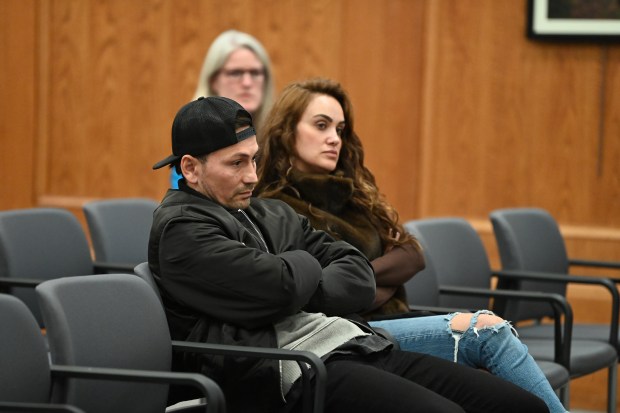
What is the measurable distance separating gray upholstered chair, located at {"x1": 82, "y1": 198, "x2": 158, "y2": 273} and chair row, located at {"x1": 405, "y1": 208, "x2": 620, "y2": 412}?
1111 millimetres

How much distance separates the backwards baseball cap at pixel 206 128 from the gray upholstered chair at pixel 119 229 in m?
1.42

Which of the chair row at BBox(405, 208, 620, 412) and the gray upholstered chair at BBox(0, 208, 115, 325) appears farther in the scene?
the chair row at BBox(405, 208, 620, 412)

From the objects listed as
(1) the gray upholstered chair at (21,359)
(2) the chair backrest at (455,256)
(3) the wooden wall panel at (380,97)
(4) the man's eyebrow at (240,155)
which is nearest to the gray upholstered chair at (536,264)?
(2) the chair backrest at (455,256)

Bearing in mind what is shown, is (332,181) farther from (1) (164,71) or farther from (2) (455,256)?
(1) (164,71)

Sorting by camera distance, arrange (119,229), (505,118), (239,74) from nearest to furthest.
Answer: (119,229), (239,74), (505,118)

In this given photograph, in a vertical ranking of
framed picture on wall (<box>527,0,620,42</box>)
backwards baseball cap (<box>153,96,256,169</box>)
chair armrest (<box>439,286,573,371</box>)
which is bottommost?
chair armrest (<box>439,286,573,371</box>)

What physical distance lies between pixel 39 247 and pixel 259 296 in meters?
1.48

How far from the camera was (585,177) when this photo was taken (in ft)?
18.1

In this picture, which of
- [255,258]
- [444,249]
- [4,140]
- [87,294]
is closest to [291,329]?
[255,258]

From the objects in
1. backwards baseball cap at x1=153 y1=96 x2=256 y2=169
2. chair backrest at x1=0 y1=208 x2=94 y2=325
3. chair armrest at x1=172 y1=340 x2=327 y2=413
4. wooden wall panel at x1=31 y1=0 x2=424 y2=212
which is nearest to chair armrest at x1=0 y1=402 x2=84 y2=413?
chair armrest at x1=172 y1=340 x2=327 y2=413

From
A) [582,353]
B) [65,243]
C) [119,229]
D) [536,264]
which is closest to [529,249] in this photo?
[536,264]

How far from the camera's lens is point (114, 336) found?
7.95 feet

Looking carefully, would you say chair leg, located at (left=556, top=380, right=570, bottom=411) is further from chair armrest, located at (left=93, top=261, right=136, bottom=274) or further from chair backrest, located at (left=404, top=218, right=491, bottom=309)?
chair armrest, located at (left=93, top=261, right=136, bottom=274)

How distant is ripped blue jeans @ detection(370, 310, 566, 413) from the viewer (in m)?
2.92
